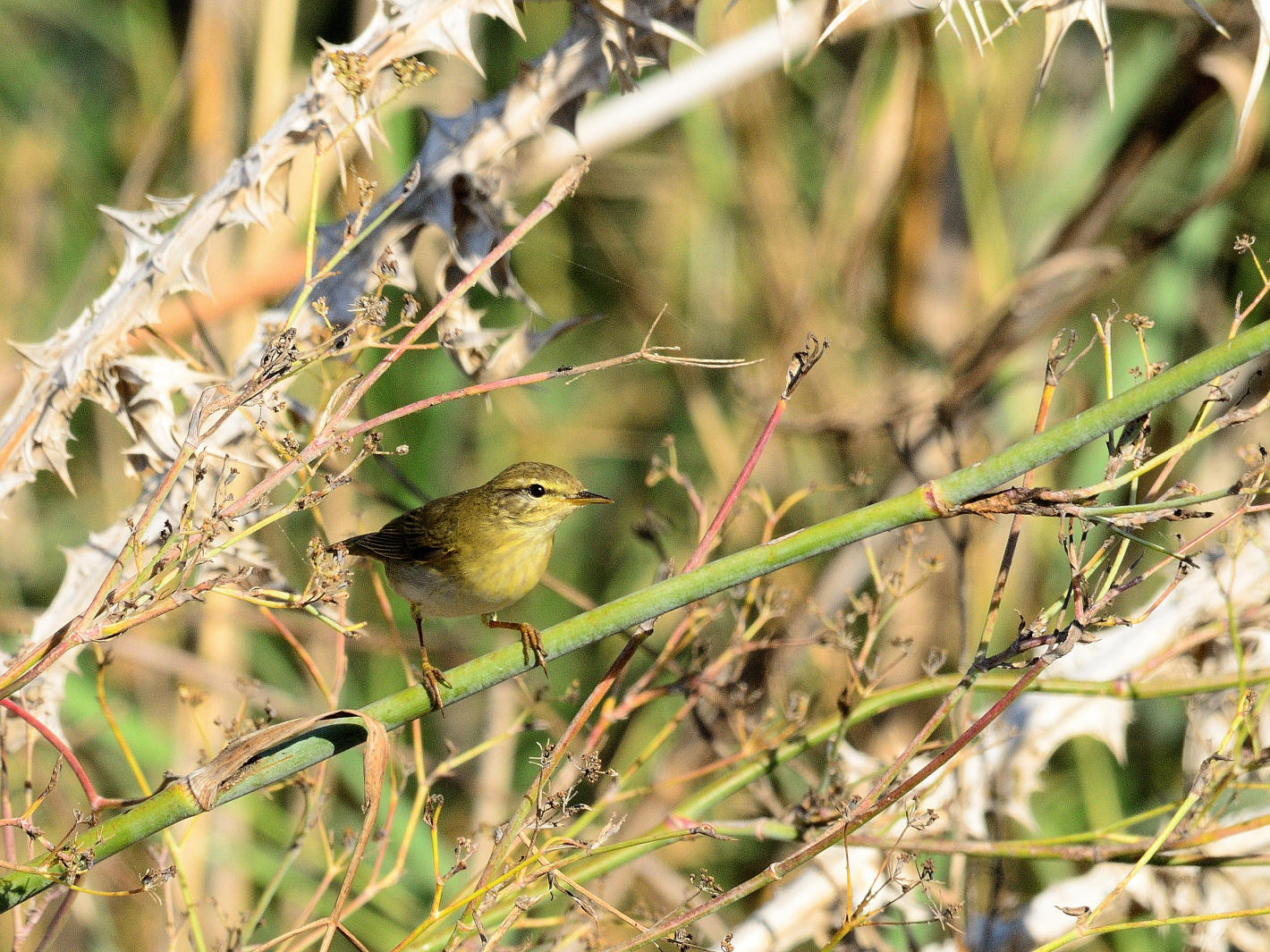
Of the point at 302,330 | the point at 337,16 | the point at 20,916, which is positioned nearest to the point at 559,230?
the point at 337,16

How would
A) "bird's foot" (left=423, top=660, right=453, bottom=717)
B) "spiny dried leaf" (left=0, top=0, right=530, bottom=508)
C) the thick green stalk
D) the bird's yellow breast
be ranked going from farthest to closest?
the bird's yellow breast → "spiny dried leaf" (left=0, top=0, right=530, bottom=508) → "bird's foot" (left=423, top=660, right=453, bottom=717) → the thick green stalk

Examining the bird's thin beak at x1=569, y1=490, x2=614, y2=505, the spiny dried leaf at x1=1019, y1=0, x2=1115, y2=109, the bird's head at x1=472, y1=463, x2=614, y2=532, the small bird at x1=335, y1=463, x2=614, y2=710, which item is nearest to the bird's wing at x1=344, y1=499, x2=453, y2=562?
the small bird at x1=335, y1=463, x2=614, y2=710

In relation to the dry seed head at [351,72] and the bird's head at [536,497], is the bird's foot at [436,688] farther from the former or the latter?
the bird's head at [536,497]

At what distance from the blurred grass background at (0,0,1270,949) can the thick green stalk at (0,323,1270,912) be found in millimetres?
1463

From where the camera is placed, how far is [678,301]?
156 inches

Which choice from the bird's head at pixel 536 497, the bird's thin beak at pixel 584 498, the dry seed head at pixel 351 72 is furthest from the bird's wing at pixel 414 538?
the dry seed head at pixel 351 72

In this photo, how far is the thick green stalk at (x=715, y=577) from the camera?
1052mm

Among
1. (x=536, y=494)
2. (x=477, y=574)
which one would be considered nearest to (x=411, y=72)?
(x=477, y=574)

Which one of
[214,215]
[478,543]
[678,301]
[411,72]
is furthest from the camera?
[678,301]

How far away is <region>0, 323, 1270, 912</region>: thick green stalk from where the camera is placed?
3.45ft

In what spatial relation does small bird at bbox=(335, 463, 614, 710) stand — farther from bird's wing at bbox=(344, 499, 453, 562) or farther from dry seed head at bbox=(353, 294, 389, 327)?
dry seed head at bbox=(353, 294, 389, 327)

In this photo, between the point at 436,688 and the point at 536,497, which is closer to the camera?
the point at 436,688

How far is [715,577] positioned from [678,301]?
2.92 metres

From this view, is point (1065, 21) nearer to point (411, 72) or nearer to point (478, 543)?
point (411, 72)
